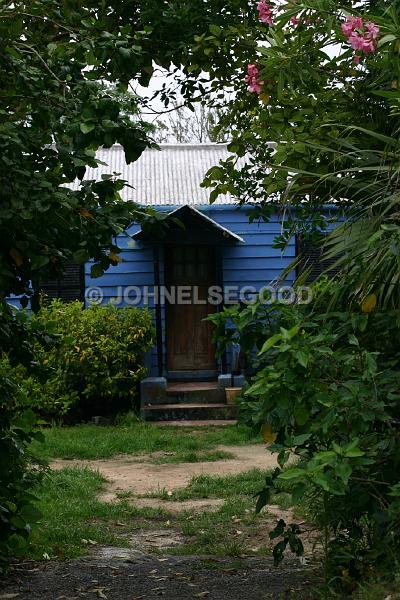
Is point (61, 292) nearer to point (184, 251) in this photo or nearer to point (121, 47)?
point (184, 251)

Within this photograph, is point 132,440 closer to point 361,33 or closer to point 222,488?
point 222,488

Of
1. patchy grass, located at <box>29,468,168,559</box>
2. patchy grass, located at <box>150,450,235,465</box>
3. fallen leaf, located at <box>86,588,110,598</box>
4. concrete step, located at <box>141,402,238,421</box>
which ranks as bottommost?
fallen leaf, located at <box>86,588,110,598</box>

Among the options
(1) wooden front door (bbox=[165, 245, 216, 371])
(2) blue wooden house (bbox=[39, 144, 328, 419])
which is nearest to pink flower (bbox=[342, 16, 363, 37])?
(2) blue wooden house (bbox=[39, 144, 328, 419])

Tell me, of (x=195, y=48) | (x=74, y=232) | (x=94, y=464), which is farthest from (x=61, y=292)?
(x=74, y=232)

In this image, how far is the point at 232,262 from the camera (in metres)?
14.5

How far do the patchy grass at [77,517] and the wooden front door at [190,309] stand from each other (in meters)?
5.49

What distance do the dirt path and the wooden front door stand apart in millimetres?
3865

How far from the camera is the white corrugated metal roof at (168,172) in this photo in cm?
1472

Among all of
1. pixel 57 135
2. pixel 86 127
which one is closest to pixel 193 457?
pixel 57 135

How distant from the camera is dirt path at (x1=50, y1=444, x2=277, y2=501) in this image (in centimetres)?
882

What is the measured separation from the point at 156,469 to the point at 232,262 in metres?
5.36

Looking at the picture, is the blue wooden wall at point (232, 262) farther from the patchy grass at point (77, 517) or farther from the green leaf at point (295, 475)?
the green leaf at point (295, 475)

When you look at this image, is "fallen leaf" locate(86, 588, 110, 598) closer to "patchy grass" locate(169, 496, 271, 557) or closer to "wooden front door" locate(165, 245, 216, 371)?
"patchy grass" locate(169, 496, 271, 557)

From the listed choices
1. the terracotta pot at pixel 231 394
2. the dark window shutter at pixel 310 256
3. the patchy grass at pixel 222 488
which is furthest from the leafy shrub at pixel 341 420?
the terracotta pot at pixel 231 394
